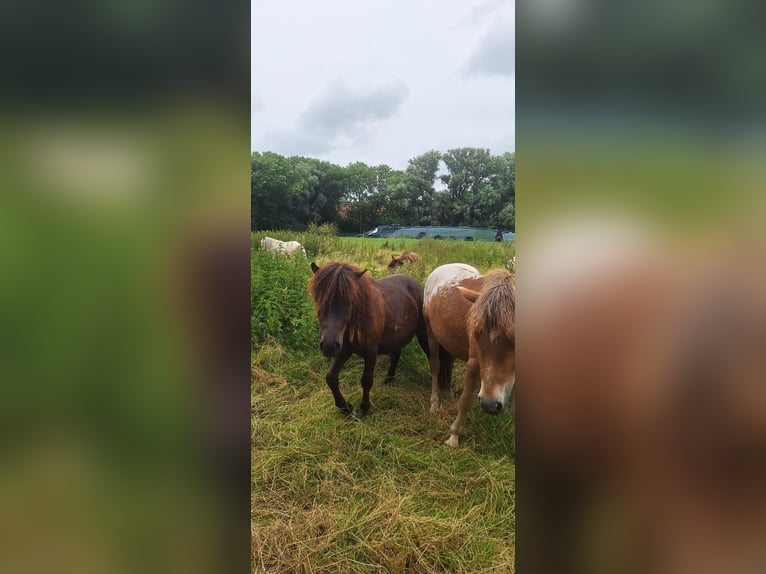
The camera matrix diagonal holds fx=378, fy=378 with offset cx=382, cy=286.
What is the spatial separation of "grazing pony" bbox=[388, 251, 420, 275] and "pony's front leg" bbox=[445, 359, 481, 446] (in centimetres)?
66

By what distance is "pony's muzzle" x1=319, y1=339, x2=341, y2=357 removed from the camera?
84.7 inches

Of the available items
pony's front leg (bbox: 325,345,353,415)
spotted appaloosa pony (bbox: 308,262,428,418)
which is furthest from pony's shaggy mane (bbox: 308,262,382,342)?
pony's front leg (bbox: 325,345,353,415)

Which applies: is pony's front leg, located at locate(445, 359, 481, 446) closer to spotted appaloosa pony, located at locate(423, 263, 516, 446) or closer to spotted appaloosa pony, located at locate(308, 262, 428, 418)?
spotted appaloosa pony, located at locate(423, 263, 516, 446)

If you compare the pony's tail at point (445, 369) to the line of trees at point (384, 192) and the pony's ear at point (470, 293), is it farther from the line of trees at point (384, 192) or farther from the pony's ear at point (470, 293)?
the line of trees at point (384, 192)

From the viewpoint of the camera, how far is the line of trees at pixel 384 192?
1527 mm

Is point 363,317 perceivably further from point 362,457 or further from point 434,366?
point 362,457

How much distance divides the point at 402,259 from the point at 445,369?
0.86 metres
